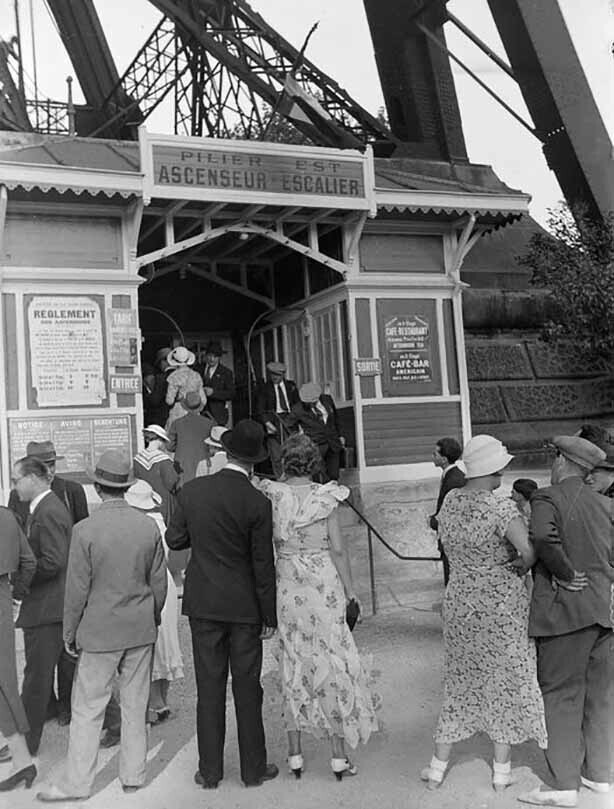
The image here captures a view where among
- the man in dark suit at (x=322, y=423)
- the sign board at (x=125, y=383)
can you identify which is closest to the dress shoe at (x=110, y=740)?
the man in dark suit at (x=322, y=423)

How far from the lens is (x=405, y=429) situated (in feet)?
38.2

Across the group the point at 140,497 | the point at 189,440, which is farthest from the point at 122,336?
the point at 140,497

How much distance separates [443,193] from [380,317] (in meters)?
1.68

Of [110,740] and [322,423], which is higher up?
[322,423]

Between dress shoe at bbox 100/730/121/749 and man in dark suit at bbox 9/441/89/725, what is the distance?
405 millimetres

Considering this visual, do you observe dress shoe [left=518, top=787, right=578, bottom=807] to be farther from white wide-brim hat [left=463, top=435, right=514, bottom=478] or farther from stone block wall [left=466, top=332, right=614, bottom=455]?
stone block wall [left=466, top=332, right=614, bottom=455]

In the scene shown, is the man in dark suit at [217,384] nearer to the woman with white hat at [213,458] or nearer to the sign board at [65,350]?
the sign board at [65,350]

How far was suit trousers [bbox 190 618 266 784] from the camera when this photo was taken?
461 cm

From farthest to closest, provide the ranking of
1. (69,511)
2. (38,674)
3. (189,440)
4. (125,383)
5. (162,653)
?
1. (125,383)
2. (189,440)
3. (69,511)
4. (162,653)
5. (38,674)

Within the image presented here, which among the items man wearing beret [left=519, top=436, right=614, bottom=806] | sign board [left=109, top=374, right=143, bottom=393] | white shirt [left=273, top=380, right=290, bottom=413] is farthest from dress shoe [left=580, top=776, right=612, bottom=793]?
white shirt [left=273, top=380, right=290, bottom=413]

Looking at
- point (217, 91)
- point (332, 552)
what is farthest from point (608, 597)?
point (217, 91)

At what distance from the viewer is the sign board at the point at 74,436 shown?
9828mm

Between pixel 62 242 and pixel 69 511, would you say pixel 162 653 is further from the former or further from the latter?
pixel 62 242

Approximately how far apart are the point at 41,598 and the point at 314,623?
1.58 metres
